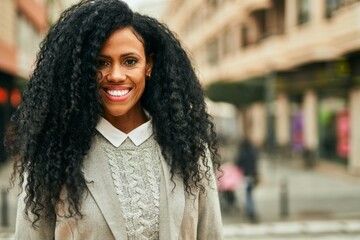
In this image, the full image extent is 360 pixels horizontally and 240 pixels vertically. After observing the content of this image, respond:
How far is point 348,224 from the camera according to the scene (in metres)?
11.0

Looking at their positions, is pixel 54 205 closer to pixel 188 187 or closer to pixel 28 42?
pixel 188 187

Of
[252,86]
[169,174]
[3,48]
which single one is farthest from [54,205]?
[252,86]

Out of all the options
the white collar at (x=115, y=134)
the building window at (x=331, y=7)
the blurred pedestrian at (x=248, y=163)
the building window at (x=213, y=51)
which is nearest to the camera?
the white collar at (x=115, y=134)

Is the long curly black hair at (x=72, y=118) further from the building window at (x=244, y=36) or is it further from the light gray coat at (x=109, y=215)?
the building window at (x=244, y=36)

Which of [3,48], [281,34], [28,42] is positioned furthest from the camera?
[28,42]

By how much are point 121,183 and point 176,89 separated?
0.41 meters

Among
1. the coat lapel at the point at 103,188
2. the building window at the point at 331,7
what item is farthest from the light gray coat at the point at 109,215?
the building window at the point at 331,7

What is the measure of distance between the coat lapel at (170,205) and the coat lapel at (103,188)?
14 centimetres

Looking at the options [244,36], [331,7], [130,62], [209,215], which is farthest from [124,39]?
[244,36]

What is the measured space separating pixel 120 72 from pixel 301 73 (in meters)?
23.9

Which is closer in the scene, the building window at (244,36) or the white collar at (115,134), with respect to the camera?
the white collar at (115,134)

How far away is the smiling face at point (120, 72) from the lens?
6.46ft

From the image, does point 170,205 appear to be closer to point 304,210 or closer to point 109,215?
point 109,215

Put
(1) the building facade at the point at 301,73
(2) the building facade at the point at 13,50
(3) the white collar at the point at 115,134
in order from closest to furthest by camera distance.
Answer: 1. (3) the white collar at the point at 115,134
2. (1) the building facade at the point at 301,73
3. (2) the building facade at the point at 13,50
